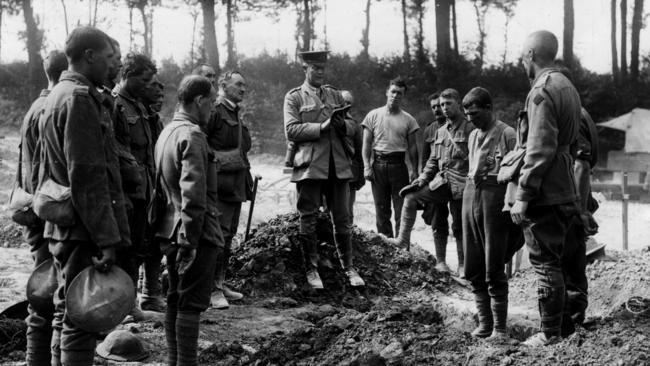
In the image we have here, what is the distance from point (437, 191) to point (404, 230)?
0.88 metres

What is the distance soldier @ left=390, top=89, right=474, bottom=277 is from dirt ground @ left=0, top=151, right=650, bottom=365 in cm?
67

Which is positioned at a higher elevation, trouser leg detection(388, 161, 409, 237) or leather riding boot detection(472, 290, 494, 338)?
trouser leg detection(388, 161, 409, 237)

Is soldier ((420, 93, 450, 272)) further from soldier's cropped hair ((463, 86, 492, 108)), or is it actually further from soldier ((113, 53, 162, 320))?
soldier ((113, 53, 162, 320))

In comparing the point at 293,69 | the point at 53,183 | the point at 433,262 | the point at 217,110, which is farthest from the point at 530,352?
the point at 293,69

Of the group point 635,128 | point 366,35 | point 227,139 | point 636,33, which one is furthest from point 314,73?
point 366,35

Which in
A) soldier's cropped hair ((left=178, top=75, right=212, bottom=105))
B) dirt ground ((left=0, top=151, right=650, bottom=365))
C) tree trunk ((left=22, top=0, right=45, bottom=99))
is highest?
tree trunk ((left=22, top=0, right=45, bottom=99))

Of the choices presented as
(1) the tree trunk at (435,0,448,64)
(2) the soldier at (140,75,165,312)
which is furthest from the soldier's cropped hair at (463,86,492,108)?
(1) the tree trunk at (435,0,448,64)

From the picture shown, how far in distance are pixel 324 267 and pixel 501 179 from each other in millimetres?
2970

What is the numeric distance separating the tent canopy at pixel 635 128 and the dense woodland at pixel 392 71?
2.32ft

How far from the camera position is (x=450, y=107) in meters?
7.62

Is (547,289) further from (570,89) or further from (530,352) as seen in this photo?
(570,89)

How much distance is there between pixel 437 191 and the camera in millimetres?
8008

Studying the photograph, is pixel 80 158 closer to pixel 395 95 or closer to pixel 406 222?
pixel 406 222

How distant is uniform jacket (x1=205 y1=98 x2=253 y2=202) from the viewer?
621 cm
